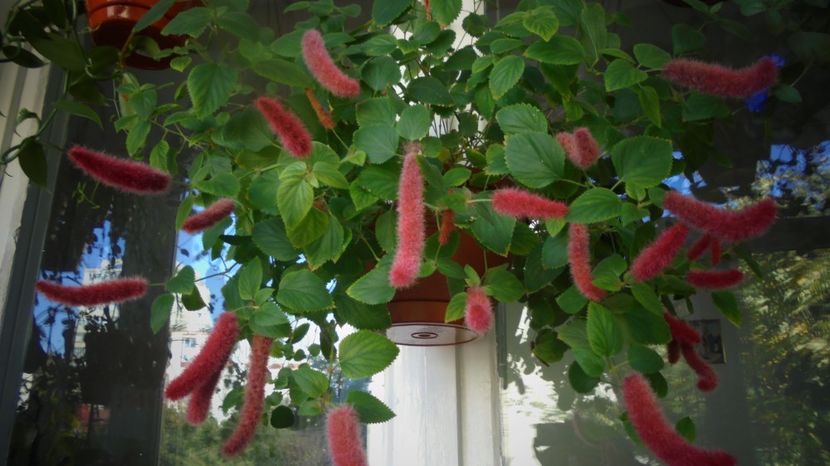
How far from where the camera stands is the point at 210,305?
3.72 ft

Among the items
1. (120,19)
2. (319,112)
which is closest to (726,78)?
(319,112)

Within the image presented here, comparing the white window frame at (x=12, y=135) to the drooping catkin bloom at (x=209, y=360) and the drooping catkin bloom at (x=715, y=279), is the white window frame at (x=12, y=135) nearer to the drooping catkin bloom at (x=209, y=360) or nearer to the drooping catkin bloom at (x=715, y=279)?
the drooping catkin bloom at (x=209, y=360)

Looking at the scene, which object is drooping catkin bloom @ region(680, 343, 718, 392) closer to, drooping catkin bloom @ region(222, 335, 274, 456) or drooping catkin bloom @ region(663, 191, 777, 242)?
drooping catkin bloom @ region(663, 191, 777, 242)

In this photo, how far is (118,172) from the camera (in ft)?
1.88

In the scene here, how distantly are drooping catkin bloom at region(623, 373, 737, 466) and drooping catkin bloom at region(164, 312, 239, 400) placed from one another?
12.5 inches

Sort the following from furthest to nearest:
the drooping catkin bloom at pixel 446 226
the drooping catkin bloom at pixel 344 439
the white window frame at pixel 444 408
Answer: the white window frame at pixel 444 408, the drooping catkin bloom at pixel 446 226, the drooping catkin bloom at pixel 344 439

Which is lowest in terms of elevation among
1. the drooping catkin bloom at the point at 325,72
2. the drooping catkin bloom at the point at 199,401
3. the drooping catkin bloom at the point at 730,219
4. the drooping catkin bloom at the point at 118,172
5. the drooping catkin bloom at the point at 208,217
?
the drooping catkin bloom at the point at 199,401

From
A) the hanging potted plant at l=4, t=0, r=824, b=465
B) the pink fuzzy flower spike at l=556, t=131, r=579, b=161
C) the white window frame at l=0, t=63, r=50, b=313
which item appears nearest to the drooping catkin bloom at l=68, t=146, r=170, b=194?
the hanging potted plant at l=4, t=0, r=824, b=465

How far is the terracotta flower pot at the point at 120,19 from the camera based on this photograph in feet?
3.09

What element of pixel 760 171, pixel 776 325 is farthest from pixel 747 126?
pixel 776 325

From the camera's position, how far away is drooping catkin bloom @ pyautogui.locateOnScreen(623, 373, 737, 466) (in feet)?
1.44

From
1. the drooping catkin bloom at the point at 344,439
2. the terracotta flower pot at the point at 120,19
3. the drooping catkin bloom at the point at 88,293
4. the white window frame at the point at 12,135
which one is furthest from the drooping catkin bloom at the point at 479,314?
the white window frame at the point at 12,135

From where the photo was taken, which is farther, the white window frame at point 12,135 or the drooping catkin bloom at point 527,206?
the white window frame at point 12,135

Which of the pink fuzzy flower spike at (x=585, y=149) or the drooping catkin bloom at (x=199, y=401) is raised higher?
the pink fuzzy flower spike at (x=585, y=149)
